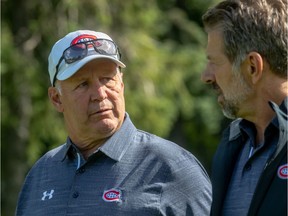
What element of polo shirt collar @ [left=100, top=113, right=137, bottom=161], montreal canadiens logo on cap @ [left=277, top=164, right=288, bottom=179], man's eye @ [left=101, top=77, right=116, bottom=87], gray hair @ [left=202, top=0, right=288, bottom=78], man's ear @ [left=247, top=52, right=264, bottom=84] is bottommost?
polo shirt collar @ [left=100, top=113, right=137, bottom=161]

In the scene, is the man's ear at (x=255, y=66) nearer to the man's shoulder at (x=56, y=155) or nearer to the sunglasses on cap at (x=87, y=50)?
the sunglasses on cap at (x=87, y=50)

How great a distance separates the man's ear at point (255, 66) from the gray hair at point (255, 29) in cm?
2

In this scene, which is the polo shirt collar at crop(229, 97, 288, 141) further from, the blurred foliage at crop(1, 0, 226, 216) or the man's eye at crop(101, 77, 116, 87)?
the blurred foliage at crop(1, 0, 226, 216)

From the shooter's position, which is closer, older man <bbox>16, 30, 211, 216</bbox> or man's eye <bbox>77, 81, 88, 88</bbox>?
older man <bbox>16, 30, 211, 216</bbox>

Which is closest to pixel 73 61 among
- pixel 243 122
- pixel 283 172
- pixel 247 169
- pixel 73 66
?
pixel 73 66

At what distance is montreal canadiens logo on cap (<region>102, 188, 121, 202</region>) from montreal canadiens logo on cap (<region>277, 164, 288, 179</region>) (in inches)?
43.5

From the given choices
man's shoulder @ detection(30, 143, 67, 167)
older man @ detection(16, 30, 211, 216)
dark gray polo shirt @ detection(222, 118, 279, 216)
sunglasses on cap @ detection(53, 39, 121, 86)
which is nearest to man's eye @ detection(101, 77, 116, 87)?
older man @ detection(16, 30, 211, 216)

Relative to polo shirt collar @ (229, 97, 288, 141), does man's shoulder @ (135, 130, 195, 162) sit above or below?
below

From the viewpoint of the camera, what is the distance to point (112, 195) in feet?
14.4

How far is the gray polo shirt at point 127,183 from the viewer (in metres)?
4.35

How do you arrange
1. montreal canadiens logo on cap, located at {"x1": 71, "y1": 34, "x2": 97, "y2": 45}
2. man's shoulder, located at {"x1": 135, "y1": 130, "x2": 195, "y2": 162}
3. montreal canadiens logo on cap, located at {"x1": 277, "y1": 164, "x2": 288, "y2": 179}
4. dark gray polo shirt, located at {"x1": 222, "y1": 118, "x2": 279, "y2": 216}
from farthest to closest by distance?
montreal canadiens logo on cap, located at {"x1": 71, "y1": 34, "x2": 97, "y2": 45} → man's shoulder, located at {"x1": 135, "y1": 130, "x2": 195, "y2": 162} → dark gray polo shirt, located at {"x1": 222, "y1": 118, "x2": 279, "y2": 216} → montreal canadiens logo on cap, located at {"x1": 277, "y1": 164, "x2": 288, "y2": 179}

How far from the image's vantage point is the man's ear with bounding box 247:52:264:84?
365 centimetres

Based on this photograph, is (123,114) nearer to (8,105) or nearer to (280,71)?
(280,71)

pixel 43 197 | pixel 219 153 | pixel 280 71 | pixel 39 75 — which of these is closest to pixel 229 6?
pixel 280 71
